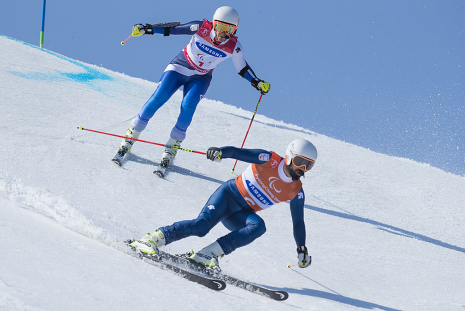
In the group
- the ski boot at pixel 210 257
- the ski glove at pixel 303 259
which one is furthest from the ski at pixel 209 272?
the ski glove at pixel 303 259

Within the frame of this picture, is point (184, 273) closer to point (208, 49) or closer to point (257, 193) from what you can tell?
point (257, 193)

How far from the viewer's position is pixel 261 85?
233 inches

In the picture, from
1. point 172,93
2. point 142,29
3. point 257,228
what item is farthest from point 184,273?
point 142,29

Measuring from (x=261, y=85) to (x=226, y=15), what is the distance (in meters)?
1.07

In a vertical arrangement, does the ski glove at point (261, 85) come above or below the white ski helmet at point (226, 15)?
below

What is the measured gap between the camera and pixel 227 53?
5.60m

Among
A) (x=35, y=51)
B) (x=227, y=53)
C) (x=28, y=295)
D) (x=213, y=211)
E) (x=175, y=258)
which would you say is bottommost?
(x=28, y=295)

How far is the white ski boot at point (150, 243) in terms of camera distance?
321 centimetres

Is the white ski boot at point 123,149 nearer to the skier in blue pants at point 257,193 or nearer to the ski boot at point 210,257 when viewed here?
the skier in blue pants at point 257,193

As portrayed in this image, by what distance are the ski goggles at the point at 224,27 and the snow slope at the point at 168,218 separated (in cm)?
183

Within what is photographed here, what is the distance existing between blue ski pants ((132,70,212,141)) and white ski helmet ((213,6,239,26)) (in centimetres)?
75

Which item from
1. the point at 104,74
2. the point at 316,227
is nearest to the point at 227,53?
the point at 316,227

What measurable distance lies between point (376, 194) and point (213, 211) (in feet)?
14.3

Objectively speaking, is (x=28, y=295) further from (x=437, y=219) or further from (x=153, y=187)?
(x=437, y=219)
